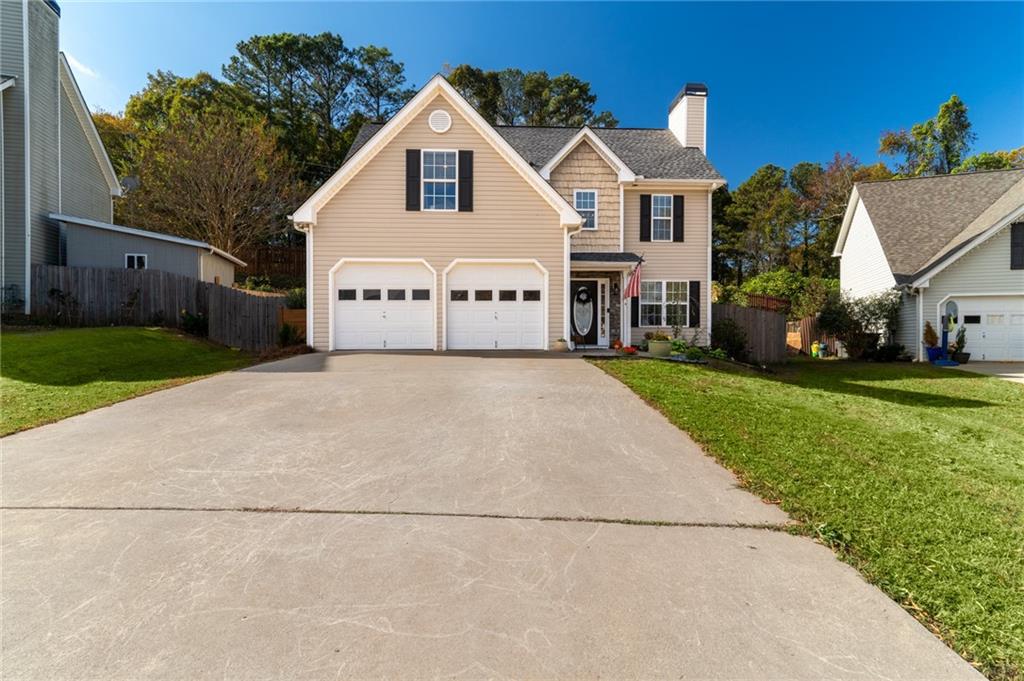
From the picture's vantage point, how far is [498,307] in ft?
49.0

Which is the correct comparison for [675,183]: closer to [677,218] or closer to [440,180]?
[677,218]

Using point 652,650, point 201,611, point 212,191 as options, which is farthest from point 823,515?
point 212,191

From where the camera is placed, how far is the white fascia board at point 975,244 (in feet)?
59.0

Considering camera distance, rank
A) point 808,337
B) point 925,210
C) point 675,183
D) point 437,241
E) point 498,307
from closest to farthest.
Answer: point 437,241, point 498,307, point 675,183, point 925,210, point 808,337

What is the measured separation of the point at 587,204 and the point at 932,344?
44.0 feet

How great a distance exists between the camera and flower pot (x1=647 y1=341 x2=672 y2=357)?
1378 cm

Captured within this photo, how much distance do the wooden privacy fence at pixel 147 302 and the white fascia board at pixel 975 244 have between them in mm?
22634

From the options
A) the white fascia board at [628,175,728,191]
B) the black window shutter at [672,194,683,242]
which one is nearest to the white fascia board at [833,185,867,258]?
the white fascia board at [628,175,728,191]

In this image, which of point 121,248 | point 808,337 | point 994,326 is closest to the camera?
point 121,248

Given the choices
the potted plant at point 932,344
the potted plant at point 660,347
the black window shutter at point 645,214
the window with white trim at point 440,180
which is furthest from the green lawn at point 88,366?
the potted plant at point 932,344

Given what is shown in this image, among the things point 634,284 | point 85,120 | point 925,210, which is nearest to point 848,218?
point 925,210

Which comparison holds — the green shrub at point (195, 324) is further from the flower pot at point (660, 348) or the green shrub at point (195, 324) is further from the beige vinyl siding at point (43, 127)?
the flower pot at point (660, 348)

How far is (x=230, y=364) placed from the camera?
1266cm

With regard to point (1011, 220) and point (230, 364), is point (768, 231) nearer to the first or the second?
point (1011, 220)
